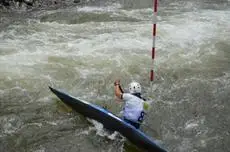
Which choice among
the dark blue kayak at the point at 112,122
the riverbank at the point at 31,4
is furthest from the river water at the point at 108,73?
the riverbank at the point at 31,4

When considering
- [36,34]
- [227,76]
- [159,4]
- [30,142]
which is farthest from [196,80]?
[159,4]

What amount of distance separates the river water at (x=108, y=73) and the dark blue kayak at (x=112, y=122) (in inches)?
6.1

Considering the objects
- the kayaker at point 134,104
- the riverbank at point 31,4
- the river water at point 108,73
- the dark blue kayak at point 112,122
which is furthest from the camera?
the riverbank at point 31,4

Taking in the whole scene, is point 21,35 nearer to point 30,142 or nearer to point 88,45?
point 88,45

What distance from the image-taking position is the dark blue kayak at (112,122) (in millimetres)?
5426

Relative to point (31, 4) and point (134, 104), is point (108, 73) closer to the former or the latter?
point (134, 104)

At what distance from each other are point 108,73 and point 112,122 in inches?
87.2

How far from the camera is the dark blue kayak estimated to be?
17.8ft

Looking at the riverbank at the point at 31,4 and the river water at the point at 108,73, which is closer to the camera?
the river water at the point at 108,73

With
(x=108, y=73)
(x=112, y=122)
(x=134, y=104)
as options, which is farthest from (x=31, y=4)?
(x=134, y=104)

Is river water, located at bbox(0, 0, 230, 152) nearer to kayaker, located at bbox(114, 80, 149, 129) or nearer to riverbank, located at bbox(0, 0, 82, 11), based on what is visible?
kayaker, located at bbox(114, 80, 149, 129)

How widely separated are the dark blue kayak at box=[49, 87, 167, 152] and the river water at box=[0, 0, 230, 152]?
0.15 meters

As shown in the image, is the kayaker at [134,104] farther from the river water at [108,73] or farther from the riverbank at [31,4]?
the riverbank at [31,4]

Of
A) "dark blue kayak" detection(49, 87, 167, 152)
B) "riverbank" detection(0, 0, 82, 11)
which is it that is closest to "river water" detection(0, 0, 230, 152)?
"dark blue kayak" detection(49, 87, 167, 152)
